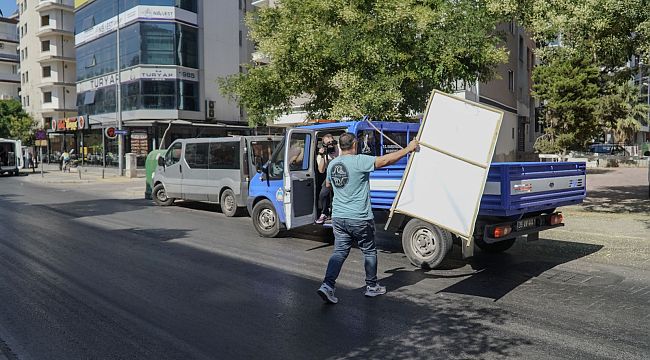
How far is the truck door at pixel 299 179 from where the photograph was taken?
29.2ft

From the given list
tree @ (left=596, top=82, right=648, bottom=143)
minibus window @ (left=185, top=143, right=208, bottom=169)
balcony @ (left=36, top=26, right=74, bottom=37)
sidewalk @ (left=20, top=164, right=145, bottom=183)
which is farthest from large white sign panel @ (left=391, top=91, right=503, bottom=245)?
balcony @ (left=36, top=26, right=74, bottom=37)

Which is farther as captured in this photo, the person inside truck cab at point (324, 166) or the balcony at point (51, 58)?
the balcony at point (51, 58)

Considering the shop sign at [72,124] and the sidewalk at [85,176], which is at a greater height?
the shop sign at [72,124]

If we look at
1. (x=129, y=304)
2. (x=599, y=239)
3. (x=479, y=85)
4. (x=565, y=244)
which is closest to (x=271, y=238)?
(x=129, y=304)

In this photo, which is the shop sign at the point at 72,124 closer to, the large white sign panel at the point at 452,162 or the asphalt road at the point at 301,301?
the asphalt road at the point at 301,301

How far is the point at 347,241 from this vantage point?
228 inches

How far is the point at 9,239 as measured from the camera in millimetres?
9859

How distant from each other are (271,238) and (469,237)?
16.9 ft

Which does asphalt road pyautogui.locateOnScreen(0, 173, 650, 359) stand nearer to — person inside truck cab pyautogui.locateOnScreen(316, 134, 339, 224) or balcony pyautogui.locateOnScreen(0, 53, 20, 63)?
person inside truck cab pyautogui.locateOnScreen(316, 134, 339, 224)

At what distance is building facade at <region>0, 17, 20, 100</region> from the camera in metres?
76.1

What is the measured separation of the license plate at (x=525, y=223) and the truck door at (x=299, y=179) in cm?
339

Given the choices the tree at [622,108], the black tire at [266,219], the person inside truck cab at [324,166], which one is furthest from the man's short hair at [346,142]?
the tree at [622,108]

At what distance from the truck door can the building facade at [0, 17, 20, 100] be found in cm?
7976

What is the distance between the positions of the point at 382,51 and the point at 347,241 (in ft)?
25.8
